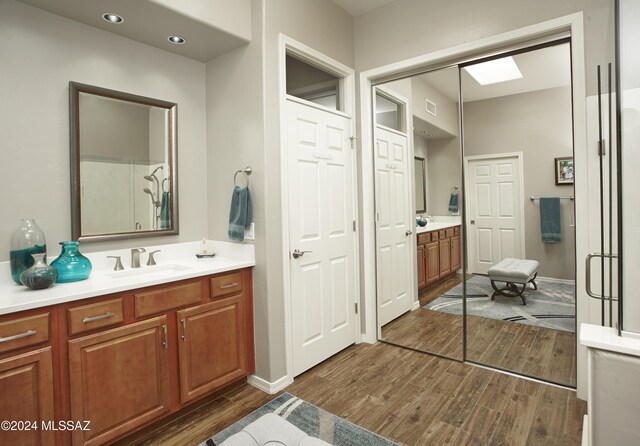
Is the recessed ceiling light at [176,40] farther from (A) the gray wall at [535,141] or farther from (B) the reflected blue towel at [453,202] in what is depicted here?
(B) the reflected blue towel at [453,202]

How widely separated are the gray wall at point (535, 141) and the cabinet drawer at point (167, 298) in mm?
2260

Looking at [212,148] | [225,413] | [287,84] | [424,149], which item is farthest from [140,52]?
[225,413]

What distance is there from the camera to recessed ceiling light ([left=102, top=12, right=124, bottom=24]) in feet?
7.00

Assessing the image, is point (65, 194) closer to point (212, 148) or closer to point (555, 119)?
point (212, 148)

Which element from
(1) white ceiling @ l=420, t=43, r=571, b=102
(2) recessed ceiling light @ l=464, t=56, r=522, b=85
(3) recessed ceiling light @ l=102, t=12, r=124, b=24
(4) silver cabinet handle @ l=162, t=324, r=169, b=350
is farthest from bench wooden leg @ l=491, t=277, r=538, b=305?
(3) recessed ceiling light @ l=102, t=12, r=124, b=24

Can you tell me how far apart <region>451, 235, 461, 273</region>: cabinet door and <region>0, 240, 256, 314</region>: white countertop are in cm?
160

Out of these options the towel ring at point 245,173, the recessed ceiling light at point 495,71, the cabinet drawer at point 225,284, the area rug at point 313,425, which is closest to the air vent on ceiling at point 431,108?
the recessed ceiling light at point 495,71

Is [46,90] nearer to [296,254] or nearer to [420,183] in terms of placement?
[296,254]

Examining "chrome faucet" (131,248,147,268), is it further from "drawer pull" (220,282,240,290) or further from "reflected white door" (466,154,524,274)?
"reflected white door" (466,154,524,274)

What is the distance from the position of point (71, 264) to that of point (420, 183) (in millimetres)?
2554

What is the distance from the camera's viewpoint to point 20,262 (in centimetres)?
191

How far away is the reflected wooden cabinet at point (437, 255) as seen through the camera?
292cm

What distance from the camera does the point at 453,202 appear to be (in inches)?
114

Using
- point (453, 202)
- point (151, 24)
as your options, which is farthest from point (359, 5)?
point (453, 202)
